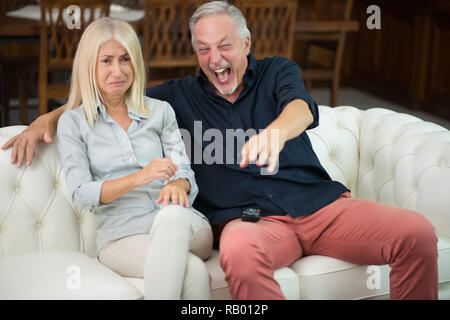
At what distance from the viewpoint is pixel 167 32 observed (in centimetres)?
348

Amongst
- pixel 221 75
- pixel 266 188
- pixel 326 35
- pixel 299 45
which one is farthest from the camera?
pixel 299 45

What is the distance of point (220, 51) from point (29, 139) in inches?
26.3

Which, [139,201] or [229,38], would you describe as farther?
[229,38]

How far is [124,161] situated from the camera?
1910 mm

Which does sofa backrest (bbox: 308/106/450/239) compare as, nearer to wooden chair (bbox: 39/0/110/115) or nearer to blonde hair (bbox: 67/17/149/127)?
blonde hair (bbox: 67/17/149/127)

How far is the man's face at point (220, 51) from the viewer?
2.09 m

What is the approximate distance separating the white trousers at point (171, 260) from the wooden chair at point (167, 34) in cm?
182

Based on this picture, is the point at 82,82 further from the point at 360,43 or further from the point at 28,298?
the point at 360,43

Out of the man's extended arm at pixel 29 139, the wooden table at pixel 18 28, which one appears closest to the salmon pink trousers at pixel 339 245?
the man's extended arm at pixel 29 139

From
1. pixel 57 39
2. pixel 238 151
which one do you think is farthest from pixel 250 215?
pixel 57 39

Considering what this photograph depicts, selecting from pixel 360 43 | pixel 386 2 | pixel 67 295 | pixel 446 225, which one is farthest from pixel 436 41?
pixel 67 295

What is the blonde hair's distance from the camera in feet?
6.24

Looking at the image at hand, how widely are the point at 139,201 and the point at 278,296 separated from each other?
1.70ft

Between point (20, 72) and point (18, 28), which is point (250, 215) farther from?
point (20, 72)
